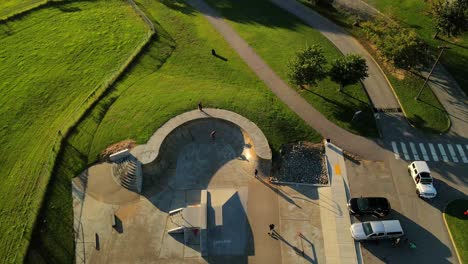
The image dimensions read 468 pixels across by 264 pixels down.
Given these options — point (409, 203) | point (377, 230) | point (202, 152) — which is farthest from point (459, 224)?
point (202, 152)

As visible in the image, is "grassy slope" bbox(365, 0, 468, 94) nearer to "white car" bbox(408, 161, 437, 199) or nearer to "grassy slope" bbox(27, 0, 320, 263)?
"white car" bbox(408, 161, 437, 199)

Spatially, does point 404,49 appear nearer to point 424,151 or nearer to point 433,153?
point 424,151

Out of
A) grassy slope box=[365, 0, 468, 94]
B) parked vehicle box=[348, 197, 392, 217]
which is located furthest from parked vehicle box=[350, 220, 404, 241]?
grassy slope box=[365, 0, 468, 94]

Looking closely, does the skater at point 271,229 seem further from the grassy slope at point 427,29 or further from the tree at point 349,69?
the grassy slope at point 427,29

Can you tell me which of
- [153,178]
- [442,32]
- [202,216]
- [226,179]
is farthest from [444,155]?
[153,178]

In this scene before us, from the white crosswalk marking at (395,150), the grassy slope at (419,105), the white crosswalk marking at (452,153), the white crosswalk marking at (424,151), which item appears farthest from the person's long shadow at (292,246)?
the grassy slope at (419,105)

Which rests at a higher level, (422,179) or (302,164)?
(422,179)
